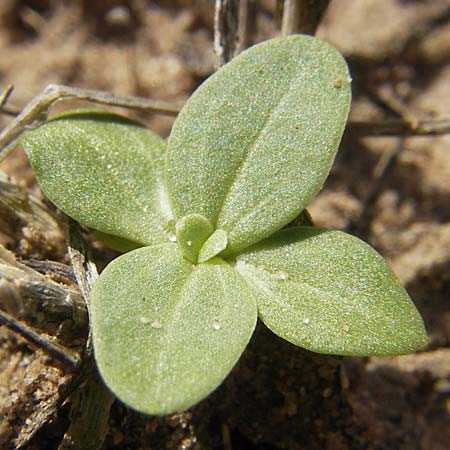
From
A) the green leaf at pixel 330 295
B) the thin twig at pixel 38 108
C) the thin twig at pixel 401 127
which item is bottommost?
the thin twig at pixel 401 127

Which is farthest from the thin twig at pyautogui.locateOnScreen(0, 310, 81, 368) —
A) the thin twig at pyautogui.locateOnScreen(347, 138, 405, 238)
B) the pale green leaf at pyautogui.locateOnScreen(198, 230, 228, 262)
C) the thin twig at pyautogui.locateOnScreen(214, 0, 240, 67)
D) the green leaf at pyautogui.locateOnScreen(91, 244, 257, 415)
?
the thin twig at pyautogui.locateOnScreen(347, 138, 405, 238)

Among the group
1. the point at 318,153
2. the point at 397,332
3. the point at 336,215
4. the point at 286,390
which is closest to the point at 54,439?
the point at 286,390

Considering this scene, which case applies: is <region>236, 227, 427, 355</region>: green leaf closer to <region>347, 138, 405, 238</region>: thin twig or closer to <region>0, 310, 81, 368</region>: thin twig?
<region>0, 310, 81, 368</region>: thin twig

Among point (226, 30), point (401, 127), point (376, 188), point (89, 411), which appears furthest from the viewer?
point (376, 188)

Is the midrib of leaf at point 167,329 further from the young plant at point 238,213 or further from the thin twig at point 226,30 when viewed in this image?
the thin twig at point 226,30

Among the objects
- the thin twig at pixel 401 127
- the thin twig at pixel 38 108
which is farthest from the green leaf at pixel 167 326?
the thin twig at pixel 401 127

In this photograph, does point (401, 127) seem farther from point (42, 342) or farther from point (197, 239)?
point (42, 342)

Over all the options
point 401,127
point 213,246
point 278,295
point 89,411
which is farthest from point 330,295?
point 401,127
